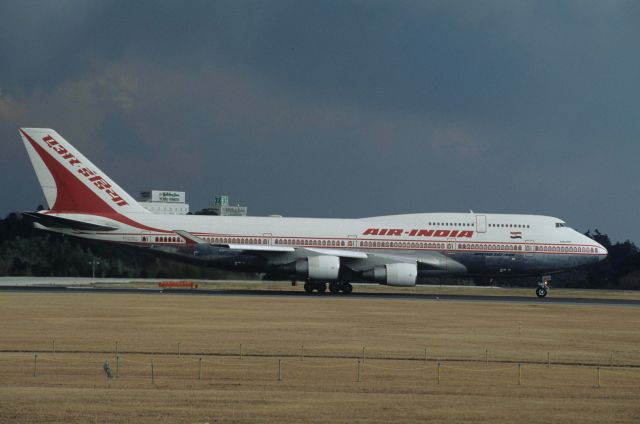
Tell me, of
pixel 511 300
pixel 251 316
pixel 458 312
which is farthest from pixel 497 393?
pixel 511 300

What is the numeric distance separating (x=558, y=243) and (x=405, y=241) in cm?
1105

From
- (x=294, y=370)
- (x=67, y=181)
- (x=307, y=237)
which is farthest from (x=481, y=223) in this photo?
(x=294, y=370)

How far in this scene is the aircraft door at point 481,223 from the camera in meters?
64.3

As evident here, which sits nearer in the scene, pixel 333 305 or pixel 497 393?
pixel 497 393

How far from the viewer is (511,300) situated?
200 feet

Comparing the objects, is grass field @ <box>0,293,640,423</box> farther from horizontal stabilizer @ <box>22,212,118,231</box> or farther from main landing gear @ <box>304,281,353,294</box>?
main landing gear @ <box>304,281,353,294</box>

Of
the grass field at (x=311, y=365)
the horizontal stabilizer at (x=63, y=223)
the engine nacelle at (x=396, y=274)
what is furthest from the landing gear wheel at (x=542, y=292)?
the horizontal stabilizer at (x=63, y=223)

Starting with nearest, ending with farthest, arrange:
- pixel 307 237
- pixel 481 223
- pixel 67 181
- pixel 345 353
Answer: pixel 345 353 → pixel 67 181 → pixel 307 237 → pixel 481 223

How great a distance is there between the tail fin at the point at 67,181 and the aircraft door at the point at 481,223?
22413mm

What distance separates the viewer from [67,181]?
61.8 m

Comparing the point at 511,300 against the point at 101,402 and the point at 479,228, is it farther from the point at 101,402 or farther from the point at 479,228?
the point at 101,402

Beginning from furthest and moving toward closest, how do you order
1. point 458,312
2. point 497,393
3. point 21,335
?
point 458,312, point 21,335, point 497,393

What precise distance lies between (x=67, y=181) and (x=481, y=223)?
91.3ft

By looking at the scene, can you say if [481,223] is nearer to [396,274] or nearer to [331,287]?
[396,274]
